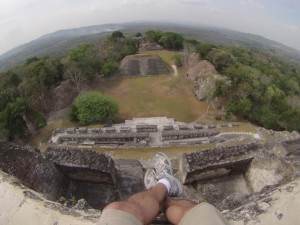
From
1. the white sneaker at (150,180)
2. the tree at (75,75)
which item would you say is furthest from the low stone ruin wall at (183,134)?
the tree at (75,75)

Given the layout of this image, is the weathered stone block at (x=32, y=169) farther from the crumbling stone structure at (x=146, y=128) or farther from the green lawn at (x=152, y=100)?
the green lawn at (x=152, y=100)

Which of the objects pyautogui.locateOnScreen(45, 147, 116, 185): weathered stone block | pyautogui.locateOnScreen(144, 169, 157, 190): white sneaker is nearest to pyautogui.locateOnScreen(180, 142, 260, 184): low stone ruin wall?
pyautogui.locateOnScreen(45, 147, 116, 185): weathered stone block

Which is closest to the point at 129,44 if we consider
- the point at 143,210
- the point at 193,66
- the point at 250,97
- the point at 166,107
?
the point at 193,66

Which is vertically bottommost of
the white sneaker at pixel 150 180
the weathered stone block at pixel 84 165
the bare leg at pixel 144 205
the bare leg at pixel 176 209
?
the weathered stone block at pixel 84 165

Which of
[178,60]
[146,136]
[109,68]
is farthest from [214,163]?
[178,60]

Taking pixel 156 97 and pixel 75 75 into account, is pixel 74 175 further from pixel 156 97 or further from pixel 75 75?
pixel 75 75
